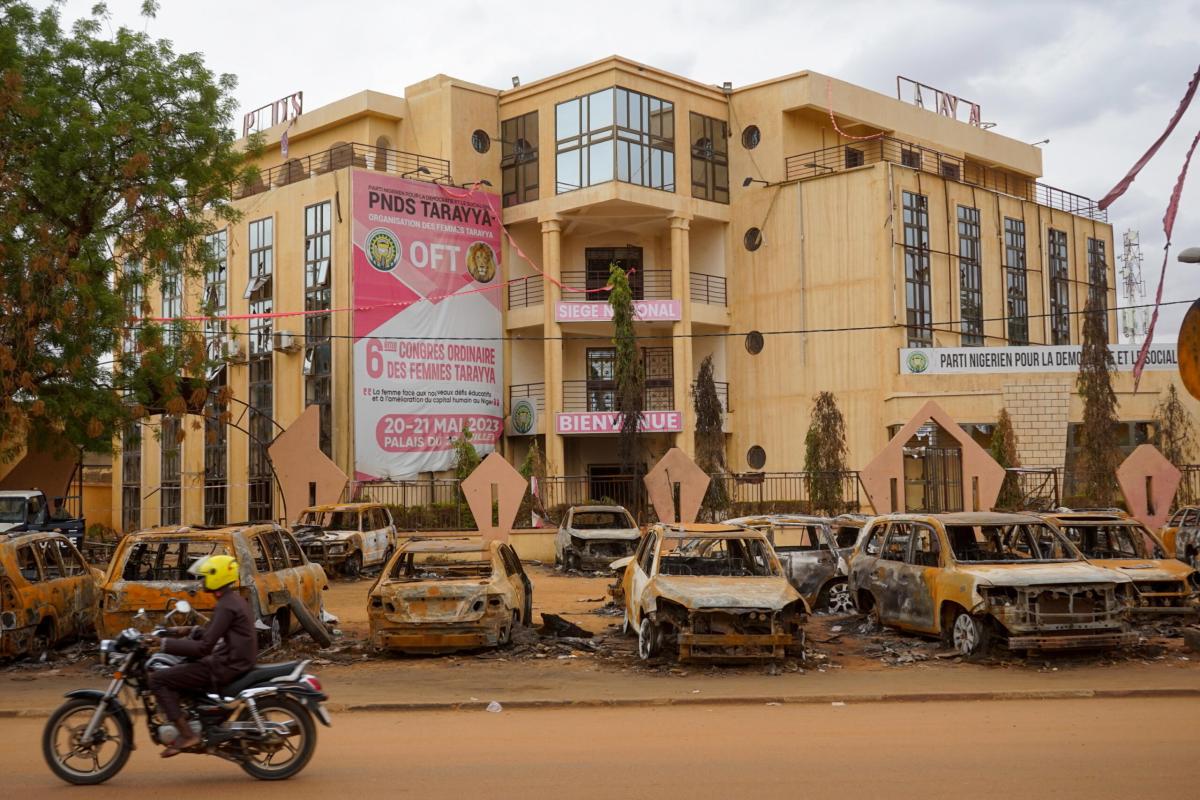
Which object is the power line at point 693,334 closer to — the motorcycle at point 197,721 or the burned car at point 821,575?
the burned car at point 821,575

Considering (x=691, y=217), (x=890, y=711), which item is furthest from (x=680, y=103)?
(x=890, y=711)

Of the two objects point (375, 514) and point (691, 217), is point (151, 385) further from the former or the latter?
point (691, 217)

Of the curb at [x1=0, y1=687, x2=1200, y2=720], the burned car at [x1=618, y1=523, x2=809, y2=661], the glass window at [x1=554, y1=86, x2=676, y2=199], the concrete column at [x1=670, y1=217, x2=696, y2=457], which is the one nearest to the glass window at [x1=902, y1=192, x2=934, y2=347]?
the concrete column at [x1=670, y1=217, x2=696, y2=457]

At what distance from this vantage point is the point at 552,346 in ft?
A: 130

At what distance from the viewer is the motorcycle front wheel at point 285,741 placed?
25.1 feet

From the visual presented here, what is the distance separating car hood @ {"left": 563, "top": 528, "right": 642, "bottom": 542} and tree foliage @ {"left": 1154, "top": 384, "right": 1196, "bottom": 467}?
17303 mm

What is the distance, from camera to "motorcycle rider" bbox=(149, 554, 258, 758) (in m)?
7.54

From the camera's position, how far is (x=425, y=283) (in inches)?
1513

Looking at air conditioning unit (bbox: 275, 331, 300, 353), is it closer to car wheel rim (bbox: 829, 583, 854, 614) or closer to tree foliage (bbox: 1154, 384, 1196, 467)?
car wheel rim (bbox: 829, 583, 854, 614)

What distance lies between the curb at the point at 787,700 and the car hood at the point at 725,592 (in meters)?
1.39

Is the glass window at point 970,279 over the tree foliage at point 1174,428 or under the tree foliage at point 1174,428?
over

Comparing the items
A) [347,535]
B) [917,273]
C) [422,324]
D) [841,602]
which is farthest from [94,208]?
[917,273]

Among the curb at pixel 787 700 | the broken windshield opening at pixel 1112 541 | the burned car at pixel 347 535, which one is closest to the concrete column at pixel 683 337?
the burned car at pixel 347 535

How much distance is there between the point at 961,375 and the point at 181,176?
24195 mm
